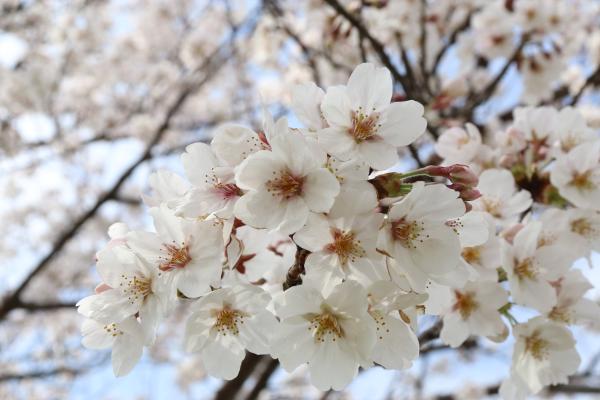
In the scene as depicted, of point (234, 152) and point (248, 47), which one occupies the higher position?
point (234, 152)

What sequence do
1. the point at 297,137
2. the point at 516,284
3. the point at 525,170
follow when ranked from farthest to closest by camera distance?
the point at 525,170 < the point at 516,284 < the point at 297,137

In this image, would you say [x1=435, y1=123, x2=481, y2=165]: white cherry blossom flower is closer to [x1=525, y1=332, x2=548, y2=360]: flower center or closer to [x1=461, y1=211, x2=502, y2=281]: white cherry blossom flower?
[x1=461, y1=211, x2=502, y2=281]: white cherry blossom flower

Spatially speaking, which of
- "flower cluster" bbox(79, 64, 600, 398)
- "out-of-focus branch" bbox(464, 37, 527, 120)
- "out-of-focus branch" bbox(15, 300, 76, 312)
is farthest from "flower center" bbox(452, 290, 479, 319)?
"out-of-focus branch" bbox(15, 300, 76, 312)

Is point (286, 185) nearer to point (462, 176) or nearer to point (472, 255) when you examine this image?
point (462, 176)

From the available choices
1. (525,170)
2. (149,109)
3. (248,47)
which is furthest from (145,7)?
(525,170)

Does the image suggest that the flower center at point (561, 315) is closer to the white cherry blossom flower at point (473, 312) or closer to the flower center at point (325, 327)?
the white cherry blossom flower at point (473, 312)

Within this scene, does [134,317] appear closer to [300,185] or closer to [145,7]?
[300,185]

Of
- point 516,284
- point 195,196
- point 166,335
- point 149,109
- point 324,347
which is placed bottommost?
point 166,335
